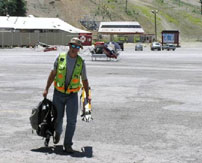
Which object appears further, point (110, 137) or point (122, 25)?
point (122, 25)

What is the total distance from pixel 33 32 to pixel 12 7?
103ft

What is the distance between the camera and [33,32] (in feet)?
317

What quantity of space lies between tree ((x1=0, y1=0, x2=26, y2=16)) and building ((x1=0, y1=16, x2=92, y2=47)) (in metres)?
24.3

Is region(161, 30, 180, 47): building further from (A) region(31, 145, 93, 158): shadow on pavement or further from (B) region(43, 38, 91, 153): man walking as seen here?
(B) region(43, 38, 91, 153): man walking

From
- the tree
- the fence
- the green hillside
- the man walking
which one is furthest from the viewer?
the green hillside

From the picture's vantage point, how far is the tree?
12275 centimetres

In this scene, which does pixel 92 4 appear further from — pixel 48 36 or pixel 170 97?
pixel 170 97

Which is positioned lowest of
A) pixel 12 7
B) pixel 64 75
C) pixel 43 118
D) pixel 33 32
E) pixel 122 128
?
pixel 122 128

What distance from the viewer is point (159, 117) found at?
11891 mm

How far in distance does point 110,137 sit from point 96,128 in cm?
98

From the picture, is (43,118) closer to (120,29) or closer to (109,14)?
(120,29)

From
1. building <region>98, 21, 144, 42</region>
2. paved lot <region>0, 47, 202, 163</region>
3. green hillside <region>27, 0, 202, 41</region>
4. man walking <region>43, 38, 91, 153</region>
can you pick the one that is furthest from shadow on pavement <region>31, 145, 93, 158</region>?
green hillside <region>27, 0, 202, 41</region>

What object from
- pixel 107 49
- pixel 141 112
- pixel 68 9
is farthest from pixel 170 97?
pixel 68 9

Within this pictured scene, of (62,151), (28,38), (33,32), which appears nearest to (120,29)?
(33,32)
